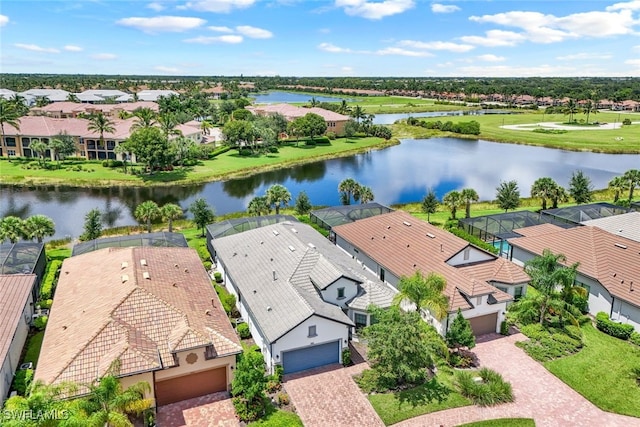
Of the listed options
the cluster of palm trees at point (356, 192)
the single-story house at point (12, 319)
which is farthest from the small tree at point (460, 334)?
the cluster of palm trees at point (356, 192)

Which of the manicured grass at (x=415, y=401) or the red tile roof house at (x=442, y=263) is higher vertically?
the red tile roof house at (x=442, y=263)

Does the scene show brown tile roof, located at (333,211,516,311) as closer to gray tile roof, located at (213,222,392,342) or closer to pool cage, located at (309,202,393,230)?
gray tile roof, located at (213,222,392,342)

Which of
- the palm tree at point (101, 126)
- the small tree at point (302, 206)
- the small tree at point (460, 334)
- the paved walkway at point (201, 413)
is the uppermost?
the palm tree at point (101, 126)

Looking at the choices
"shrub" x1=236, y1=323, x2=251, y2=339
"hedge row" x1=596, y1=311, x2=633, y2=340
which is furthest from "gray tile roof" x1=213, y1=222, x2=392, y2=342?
"hedge row" x1=596, y1=311, x2=633, y2=340

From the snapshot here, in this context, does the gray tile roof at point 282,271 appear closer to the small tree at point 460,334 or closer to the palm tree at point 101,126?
the small tree at point 460,334

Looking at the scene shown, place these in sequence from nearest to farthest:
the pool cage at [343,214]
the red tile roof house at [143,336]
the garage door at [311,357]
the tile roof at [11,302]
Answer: the red tile roof house at [143,336]
the tile roof at [11,302]
the garage door at [311,357]
the pool cage at [343,214]

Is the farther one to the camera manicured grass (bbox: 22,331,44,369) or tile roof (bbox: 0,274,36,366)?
manicured grass (bbox: 22,331,44,369)
